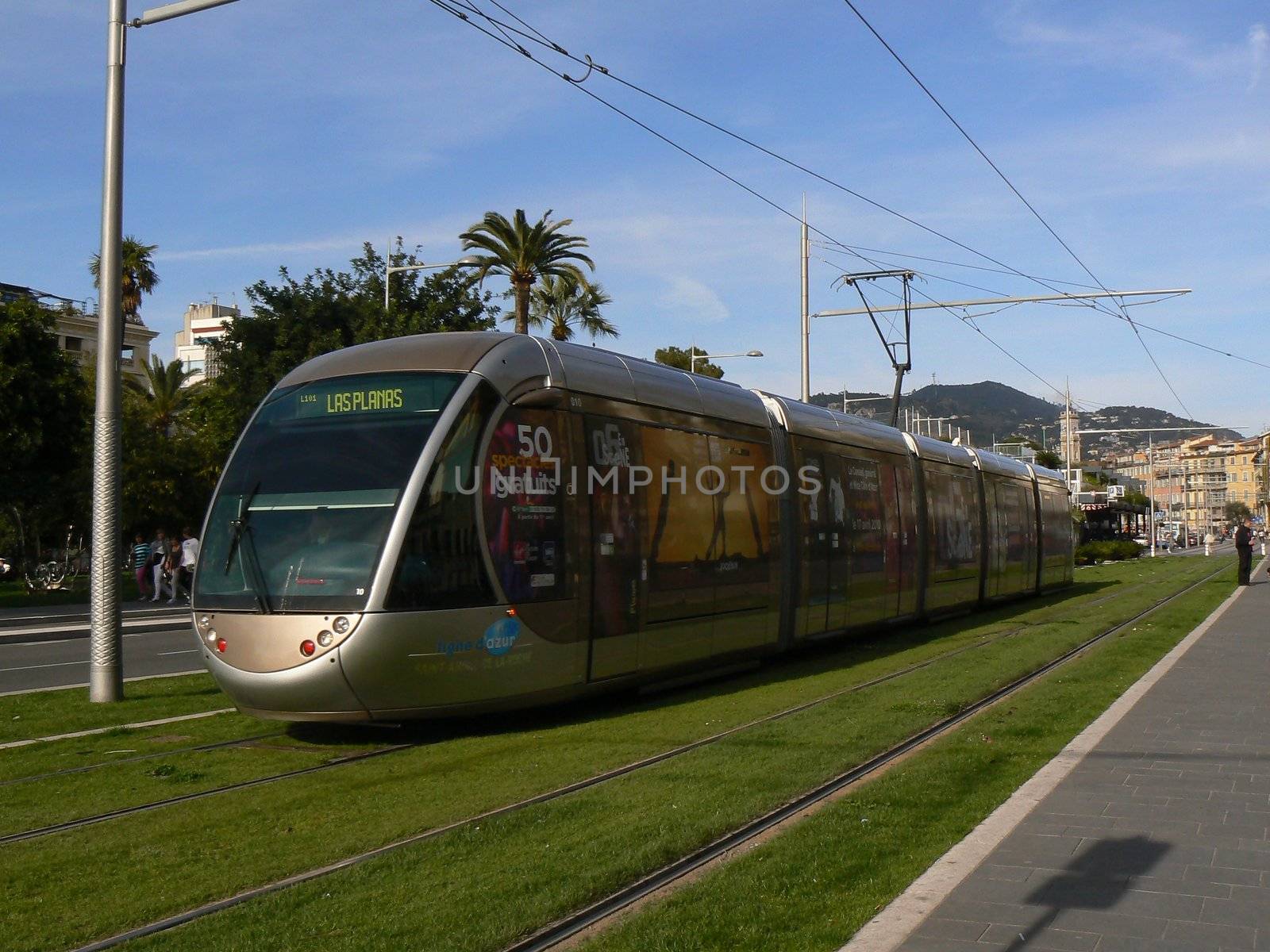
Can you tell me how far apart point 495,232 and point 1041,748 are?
2744cm

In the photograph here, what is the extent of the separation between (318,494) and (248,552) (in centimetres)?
73


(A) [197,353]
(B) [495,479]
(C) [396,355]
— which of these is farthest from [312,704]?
(A) [197,353]

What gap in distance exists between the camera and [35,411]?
38.1m

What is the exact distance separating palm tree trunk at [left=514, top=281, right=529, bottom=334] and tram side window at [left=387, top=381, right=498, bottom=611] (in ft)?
82.7

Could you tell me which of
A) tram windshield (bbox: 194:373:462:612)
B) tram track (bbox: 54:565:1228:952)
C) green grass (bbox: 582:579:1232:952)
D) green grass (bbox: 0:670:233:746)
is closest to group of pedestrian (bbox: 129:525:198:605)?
green grass (bbox: 0:670:233:746)

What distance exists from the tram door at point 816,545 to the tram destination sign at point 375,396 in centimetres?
690

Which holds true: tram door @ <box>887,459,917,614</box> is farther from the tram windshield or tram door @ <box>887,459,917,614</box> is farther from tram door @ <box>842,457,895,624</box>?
the tram windshield

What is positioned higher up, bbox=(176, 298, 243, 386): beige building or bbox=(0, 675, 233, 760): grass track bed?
bbox=(176, 298, 243, 386): beige building

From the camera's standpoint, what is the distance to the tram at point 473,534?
10047 millimetres

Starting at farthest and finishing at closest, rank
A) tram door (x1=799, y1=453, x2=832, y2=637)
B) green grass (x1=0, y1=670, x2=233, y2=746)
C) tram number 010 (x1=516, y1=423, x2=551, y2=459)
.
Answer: tram door (x1=799, y1=453, x2=832, y2=637)
green grass (x1=0, y1=670, x2=233, y2=746)
tram number 010 (x1=516, y1=423, x2=551, y2=459)

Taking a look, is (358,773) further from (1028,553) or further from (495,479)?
(1028,553)

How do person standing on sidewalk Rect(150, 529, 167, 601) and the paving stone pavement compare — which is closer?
the paving stone pavement

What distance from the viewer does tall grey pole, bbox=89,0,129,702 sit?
12.7 m

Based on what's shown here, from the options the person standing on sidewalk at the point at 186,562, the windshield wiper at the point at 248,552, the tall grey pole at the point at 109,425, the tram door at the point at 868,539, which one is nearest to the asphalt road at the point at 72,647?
the person standing on sidewalk at the point at 186,562
